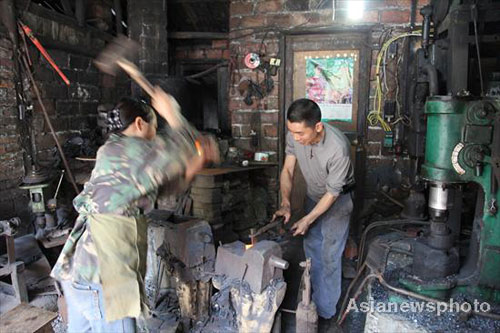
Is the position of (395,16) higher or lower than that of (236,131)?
higher

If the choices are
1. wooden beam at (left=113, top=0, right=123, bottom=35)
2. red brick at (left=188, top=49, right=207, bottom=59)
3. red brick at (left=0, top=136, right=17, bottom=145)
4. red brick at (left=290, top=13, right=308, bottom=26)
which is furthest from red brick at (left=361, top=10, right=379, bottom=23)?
red brick at (left=0, top=136, right=17, bottom=145)

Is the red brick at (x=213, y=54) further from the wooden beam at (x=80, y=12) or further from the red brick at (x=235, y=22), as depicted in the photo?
the wooden beam at (x=80, y=12)

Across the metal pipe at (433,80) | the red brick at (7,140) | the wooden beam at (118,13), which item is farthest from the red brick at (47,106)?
the metal pipe at (433,80)

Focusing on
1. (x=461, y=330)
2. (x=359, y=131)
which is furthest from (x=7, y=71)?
(x=461, y=330)

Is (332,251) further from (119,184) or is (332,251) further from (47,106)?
(47,106)

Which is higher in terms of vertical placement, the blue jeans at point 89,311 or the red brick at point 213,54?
the red brick at point 213,54

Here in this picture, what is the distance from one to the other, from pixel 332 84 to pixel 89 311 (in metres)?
3.57

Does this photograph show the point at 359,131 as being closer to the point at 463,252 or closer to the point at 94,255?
the point at 463,252

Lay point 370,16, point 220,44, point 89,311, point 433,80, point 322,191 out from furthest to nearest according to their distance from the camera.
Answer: point 220,44, point 370,16, point 322,191, point 433,80, point 89,311

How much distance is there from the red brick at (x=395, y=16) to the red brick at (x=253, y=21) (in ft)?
4.47

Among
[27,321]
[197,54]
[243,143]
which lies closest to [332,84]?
[243,143]

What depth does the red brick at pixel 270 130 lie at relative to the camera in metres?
4.87

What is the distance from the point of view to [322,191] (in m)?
3.09

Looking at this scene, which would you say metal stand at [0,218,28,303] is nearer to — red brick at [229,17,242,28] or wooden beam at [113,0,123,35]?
wooden beam at [113,0,123,35]
